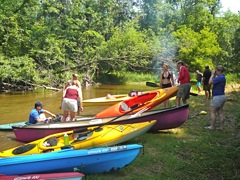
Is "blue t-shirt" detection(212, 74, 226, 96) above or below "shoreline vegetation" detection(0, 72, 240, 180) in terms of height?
above

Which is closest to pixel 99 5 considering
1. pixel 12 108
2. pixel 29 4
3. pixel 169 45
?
pixel 169 45

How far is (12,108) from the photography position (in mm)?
13914

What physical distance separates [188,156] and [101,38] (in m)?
30.4

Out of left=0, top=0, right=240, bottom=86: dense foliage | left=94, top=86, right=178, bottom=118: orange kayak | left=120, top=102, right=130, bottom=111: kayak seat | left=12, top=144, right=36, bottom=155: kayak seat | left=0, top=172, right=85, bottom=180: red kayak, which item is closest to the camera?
left=0, top=172, right=85, bottom=180: red kayak

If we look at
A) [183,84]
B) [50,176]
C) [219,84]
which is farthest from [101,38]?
[50,176]

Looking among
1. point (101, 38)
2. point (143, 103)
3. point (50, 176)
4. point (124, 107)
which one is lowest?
point (50, 176)

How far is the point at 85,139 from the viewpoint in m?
5.68

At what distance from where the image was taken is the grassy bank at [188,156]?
482cm

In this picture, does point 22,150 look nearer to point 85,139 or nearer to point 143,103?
point 85,139

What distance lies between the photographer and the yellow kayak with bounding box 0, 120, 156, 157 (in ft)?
17.8

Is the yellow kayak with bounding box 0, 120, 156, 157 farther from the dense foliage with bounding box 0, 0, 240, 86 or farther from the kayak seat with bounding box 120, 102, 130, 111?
the dense foliage with bounding box 0, 0, 240, 86


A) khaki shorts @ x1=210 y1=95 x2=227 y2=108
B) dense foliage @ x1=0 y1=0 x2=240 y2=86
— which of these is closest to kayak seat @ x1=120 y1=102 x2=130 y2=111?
khaki shorts @ x1=210 y1=95 x2=227 y2=108

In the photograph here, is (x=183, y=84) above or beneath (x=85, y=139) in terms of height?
above

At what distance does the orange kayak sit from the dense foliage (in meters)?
3.38
